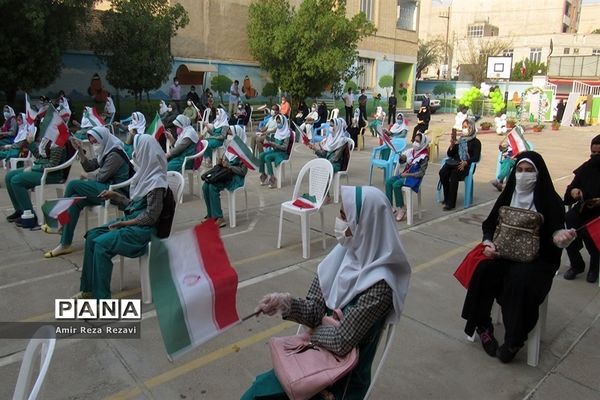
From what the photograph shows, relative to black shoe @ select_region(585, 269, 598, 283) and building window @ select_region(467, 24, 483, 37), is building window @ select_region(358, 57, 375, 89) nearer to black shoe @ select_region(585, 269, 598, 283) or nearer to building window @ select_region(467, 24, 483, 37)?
black shoe @ select_region(585, 269, 598, 283)

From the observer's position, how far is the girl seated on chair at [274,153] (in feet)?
28.2

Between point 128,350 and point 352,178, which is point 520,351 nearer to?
point 128,350

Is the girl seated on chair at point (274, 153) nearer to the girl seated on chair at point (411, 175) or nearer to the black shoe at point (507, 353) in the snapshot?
the girl seated on chair at point (411, 175)

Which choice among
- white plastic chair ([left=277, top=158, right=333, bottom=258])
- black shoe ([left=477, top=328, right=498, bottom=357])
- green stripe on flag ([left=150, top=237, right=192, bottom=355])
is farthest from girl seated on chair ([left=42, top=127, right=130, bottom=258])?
black shoe ([left=477, top=328, right=498, bottom=357])

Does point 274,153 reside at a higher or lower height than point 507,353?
higher

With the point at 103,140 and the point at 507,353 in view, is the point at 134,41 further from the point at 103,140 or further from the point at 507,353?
the point at 507,353

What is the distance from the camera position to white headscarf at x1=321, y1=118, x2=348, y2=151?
779cm

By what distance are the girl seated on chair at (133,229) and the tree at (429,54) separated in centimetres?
5305

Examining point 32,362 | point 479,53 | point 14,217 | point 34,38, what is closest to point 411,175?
point 14,217

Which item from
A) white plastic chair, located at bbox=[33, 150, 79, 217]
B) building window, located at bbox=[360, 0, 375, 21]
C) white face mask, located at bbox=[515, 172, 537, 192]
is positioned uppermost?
building window, located at bbox=[360, 0, 375, 21]

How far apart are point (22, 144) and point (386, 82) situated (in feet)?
84.8

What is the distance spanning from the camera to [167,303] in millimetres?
2021

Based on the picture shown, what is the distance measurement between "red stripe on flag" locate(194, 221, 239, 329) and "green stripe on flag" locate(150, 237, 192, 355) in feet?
0.56

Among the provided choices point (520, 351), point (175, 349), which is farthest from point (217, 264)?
point (520, 351)
